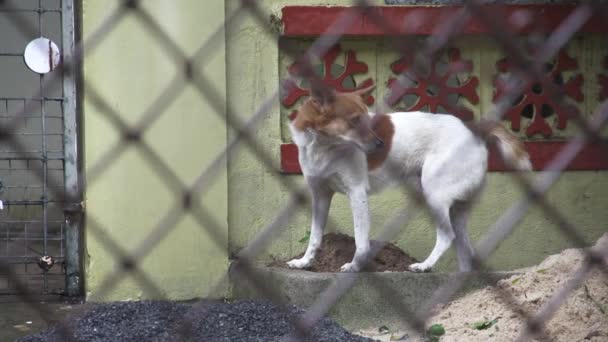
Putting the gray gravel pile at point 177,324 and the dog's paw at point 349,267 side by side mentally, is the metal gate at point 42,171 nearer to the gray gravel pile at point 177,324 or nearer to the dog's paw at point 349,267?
the gray gravel pile at point 177,324

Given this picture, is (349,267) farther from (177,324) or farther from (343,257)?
(177,324)

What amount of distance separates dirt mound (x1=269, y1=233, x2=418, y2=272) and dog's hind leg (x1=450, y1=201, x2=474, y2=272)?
0.93 feet

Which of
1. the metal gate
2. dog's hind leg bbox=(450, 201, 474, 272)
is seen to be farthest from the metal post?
dog's hind leg bbox=(450, 201, 474, 272)

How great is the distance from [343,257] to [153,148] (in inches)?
44.9

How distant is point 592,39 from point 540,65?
382cm

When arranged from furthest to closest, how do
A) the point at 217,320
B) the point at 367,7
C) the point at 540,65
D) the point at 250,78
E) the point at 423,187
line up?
the point at 250,78
the point at 423,187
the point at 217,320
the point at 540,65
the point at 367,7

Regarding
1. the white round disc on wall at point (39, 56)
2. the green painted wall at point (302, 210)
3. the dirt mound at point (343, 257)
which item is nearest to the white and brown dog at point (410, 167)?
the dirt mound at point (343, 257)

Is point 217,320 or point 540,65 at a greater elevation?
point 540,65

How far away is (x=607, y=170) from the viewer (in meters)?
5.25

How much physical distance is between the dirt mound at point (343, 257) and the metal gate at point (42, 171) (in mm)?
1235

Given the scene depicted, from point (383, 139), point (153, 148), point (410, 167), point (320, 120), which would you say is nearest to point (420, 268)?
point (410, 167)

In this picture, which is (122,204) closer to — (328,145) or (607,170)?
(328,145)

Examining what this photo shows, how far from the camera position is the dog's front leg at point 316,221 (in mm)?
4766

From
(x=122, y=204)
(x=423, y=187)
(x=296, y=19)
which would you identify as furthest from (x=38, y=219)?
(x=423, y=187)
